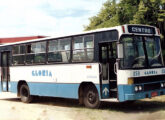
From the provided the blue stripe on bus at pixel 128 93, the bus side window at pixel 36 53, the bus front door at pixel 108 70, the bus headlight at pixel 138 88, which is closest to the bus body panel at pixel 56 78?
the bus front door at pixel 108 70

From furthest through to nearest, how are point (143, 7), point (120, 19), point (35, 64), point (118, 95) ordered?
point (120, 19)
point (143, 7)
point (35, 64)
point (118, 95)

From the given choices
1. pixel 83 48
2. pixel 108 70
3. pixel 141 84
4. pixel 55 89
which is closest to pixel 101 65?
pixel 108 70

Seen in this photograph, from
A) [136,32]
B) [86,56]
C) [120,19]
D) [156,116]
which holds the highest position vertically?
[120,19]

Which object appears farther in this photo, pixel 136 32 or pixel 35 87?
pixel 35 87

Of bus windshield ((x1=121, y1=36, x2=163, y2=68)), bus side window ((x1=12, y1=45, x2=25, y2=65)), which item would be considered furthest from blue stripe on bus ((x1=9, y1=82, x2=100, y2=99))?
bus windshield ((x1=121, y1=36, x2=163, y2=68))

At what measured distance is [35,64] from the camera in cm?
1541

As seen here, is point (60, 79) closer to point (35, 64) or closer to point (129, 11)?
point (35, 64)

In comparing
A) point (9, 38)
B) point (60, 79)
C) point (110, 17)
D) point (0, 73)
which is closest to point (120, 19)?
point (110, 17)

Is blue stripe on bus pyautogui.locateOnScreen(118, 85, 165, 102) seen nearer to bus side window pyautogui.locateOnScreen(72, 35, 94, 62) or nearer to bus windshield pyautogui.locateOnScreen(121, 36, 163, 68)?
bus windshield pyautogui.locateOnScreen(121, 36, 163, 68)

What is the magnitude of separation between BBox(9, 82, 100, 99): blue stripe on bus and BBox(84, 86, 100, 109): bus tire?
0.42 metres

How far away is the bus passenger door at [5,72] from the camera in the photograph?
57.6 ft

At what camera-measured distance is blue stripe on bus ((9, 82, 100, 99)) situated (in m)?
13.1

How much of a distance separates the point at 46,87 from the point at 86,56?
3.26 meters

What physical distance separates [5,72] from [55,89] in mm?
4773
